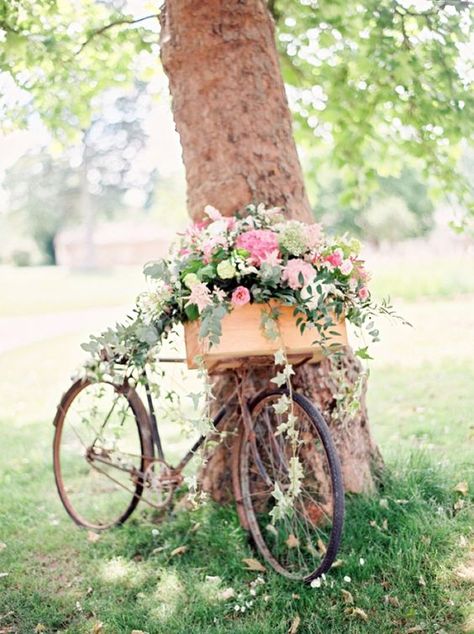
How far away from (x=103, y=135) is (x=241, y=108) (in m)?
46.7

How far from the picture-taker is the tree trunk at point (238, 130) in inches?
160

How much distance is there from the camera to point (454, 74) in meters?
5.18

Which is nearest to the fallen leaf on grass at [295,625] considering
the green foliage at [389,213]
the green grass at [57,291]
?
the green grass at [57,291]

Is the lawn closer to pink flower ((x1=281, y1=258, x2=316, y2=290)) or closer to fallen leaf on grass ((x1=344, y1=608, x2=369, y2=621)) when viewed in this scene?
fallen leaf on grass ((x1=344, y1=608, x2=369, y2=621))

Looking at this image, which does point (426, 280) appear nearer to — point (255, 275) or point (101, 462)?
point (101, 462)

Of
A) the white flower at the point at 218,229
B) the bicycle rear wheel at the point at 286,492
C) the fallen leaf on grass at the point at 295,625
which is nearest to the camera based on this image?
the fallen leaf on grass at the point at 295,625

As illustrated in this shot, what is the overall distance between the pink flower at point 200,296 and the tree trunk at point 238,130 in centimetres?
96

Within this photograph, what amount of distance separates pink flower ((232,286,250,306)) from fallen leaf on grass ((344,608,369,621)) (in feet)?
4.58

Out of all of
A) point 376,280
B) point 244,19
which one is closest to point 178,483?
point 244,19

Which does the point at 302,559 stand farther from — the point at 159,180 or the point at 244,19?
the point at 159,180

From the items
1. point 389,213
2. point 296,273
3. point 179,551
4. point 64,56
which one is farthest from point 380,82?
point 389,213

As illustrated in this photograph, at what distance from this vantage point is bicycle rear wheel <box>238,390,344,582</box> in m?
3.71

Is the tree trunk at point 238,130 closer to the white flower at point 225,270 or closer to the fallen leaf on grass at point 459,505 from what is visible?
the fallen leaf on grass at point 459,505

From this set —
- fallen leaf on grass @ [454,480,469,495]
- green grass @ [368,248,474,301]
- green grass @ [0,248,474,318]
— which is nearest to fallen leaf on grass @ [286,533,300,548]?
fallen leaf on grass @ [454,480,469,495]
